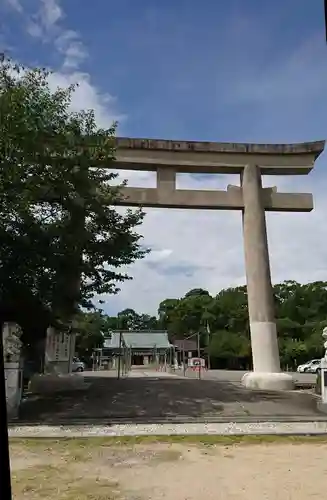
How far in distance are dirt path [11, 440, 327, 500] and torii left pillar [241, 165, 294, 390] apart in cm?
560

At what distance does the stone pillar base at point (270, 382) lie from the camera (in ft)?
36.9

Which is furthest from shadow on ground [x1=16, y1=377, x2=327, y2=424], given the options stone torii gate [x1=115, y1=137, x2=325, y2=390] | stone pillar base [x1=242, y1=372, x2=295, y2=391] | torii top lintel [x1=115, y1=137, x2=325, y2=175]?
torii top lintel [x1=115, y1=137, x2=325, y2=175]

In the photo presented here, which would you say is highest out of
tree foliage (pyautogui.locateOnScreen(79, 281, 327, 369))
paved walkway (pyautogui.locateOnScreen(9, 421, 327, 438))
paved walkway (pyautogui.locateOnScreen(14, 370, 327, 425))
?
tree foliage (pyautogui.locateOnScreen(79, 281, 327, 369))

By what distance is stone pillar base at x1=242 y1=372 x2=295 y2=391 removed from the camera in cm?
1126

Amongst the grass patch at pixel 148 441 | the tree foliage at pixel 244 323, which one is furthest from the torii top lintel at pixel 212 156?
the tree foliage at pixel 244 323

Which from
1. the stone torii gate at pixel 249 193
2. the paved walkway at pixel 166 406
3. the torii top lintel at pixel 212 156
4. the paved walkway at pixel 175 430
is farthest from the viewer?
the torii top lintel at pixel 212 156

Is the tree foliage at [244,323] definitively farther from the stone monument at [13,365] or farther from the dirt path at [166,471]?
the dirt path at [166,471]

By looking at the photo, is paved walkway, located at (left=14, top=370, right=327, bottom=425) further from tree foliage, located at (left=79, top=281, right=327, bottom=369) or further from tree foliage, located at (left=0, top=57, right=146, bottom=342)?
tree foliage, located at (left=79, top=281, right=327, bottom=369)

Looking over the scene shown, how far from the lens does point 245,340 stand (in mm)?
30359

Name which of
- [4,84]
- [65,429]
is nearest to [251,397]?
[65,429]

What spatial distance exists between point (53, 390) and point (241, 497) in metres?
7.65

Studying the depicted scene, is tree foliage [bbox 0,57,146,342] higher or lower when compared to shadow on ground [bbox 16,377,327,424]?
higher

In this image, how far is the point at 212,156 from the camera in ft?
40.5

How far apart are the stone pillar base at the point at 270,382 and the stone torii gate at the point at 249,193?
26mm
